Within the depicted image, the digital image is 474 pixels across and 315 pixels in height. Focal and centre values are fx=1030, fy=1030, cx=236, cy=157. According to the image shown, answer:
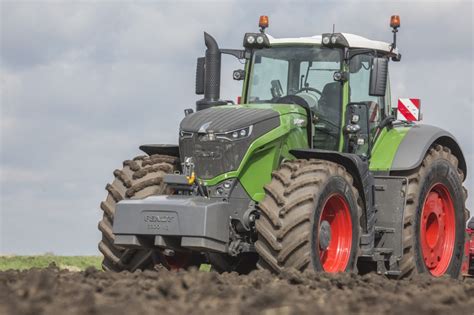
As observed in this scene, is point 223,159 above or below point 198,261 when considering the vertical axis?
above

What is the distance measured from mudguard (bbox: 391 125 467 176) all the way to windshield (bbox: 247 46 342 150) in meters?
0.96

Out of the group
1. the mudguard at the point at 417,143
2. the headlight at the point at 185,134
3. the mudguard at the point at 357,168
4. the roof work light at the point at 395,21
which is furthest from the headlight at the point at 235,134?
the roof work light at the point at 395,21

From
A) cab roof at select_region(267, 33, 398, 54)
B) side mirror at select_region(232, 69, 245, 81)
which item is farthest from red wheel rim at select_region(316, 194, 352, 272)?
side mirror at select_region(232, 69, 245, 81)

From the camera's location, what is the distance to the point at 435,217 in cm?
1380

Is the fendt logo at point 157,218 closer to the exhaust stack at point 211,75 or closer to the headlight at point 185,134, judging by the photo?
the headlight at point 185,134

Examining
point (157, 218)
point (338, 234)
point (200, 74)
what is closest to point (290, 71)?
point (200, 74)

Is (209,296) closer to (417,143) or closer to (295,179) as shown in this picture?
(295,179)

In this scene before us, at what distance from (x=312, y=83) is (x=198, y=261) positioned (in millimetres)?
2603

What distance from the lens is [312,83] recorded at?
41.6 ft

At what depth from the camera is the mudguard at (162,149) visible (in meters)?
12.4

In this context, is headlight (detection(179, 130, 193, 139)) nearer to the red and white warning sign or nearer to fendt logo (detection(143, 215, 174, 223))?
fendt logo (detection(143, 215, 174, 223))

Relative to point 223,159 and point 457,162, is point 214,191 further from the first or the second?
point 457,162

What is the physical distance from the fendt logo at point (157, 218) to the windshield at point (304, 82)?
102 inches

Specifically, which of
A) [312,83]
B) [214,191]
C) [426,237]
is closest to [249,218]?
[214,191]
